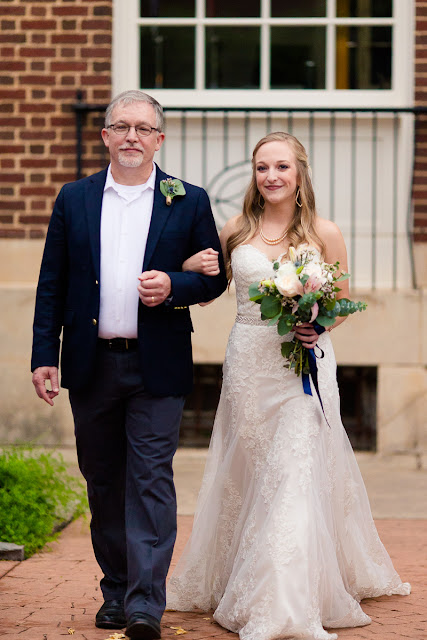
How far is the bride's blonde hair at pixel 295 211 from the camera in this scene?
4723mm

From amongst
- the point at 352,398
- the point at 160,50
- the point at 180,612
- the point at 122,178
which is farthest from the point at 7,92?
the point at 180,612

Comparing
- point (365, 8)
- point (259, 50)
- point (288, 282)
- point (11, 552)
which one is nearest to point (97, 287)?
point (288, 282)

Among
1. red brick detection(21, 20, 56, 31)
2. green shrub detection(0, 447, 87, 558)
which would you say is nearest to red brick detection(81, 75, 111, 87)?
red brick detection(21, 20, 56, 31)

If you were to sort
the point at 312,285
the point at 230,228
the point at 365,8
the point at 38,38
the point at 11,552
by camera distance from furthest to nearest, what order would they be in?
the point at 365,8 < the point at 38,38 < the point at 11,552 < the point at 230,228 < the point at 312,285

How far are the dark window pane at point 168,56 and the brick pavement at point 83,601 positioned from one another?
390cm

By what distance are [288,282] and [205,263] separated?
1.10 ft

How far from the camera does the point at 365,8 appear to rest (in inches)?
332

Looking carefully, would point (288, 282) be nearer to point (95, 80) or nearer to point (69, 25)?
point (95, 80)

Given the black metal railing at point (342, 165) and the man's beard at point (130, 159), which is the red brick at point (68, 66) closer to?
the black metal railing at point (342, 165)

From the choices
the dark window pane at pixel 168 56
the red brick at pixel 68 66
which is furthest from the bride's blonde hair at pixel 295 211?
the dark window pane at pixel 168 56

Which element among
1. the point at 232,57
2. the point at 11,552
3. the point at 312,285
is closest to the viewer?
the point at 312,285

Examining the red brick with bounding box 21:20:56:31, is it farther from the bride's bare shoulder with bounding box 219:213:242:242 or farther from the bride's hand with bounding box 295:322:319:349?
the bride's hand with bounding box 295:322:319:349

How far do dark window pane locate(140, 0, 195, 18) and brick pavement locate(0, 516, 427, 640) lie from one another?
169 inches

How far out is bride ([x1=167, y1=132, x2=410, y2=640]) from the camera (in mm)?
4344
